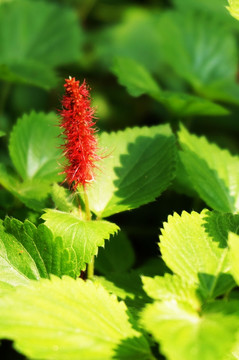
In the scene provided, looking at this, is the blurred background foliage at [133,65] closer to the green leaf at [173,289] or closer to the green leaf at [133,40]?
the green leaf at [133,40]

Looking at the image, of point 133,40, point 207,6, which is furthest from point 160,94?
point 133,40

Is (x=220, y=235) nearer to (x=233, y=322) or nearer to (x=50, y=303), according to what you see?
Answer: (x=233, y=322)

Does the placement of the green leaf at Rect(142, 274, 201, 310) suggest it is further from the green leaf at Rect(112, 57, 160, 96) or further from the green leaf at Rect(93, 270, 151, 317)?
the green leaf at Rect(112, 57, 160, 96)

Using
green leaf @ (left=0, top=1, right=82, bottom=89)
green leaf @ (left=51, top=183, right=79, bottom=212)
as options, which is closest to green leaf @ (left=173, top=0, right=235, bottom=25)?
green leaf @ (left=0, top=1, right=82, bottom=89)

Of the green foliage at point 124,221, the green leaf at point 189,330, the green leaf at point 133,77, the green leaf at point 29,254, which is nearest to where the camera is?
the green leaf at point 189,330

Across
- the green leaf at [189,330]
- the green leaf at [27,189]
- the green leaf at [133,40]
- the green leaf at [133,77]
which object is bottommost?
the green leaf at [27,189]

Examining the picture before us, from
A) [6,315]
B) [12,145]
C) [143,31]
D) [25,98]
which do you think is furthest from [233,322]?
[143,31]

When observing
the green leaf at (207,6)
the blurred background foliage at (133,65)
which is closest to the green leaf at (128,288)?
the blurred background foliage at (133,65)
